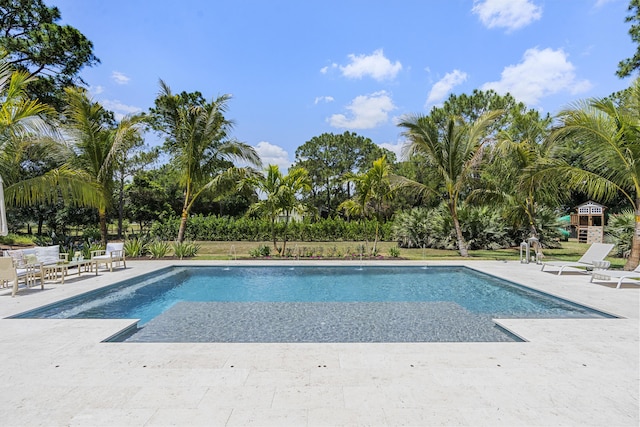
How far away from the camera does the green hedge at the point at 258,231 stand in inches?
834

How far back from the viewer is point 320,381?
3.30 meters

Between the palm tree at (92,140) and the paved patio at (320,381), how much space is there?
334 inches

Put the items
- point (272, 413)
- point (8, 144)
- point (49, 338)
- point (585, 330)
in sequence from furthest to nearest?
point (8, 144), point (585, 330), point (49, 338), point (272, 413)

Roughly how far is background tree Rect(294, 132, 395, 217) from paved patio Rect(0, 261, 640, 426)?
2862cm

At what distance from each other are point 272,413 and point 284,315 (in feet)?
12.2

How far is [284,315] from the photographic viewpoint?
643 cm

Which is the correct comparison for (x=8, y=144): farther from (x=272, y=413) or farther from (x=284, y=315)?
(x=272, y=413)

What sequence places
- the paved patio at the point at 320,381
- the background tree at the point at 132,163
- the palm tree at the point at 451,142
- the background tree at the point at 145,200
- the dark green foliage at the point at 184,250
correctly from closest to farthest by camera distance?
the paved patio at the point at 320,381 → the dark green foliage at the point at 184,250 → the palm tree at the point at 451,142 → the background tree at the point at 132,163 → the background tree at the point at 145,200

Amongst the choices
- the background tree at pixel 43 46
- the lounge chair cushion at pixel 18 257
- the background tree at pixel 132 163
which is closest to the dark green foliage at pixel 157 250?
the lounge chair cushion at pixel 18 257

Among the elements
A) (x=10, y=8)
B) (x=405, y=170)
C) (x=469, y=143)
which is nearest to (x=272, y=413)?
(x=469, y=143)

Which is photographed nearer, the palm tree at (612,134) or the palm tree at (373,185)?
the palm tree at (612,134)

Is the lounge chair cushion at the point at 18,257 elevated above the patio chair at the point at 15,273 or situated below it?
above

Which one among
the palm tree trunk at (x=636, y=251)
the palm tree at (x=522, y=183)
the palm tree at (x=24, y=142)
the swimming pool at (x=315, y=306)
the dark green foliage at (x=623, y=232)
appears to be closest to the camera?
the swimming pool at (x=315, y=306)

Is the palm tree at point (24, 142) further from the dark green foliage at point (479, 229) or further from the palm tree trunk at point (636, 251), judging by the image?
the palm tree trunk at point (636, 251)
